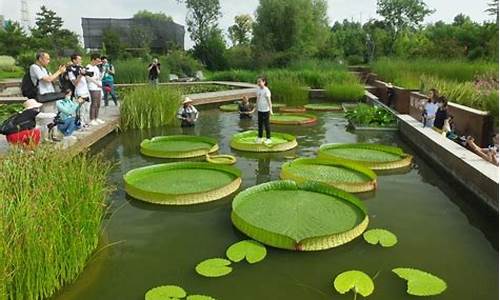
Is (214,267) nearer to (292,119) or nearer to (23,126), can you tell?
(23,126)

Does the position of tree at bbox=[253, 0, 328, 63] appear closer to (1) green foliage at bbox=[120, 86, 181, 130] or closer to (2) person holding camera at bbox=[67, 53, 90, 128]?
(1) green foliage at bbox=[120, 86, 181, 130]

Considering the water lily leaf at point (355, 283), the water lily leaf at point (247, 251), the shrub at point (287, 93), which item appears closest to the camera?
the water lily leaf at point (355, 283)

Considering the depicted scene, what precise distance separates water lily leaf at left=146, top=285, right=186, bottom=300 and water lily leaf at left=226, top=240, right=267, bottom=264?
737mm

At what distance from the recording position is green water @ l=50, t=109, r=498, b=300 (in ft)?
11.4

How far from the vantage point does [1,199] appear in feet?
9.30

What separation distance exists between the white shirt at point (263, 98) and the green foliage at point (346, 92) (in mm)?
9714

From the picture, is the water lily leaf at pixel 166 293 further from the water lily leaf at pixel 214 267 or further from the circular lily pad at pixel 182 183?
the circular lily pad at pixel 182 183

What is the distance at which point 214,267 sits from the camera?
12.3 ft

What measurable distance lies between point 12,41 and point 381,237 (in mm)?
43369

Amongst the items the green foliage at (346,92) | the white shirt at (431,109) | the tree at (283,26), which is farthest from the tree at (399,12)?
the white shirt at (431,109)

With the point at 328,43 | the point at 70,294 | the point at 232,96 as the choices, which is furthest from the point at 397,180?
the point at 328,43

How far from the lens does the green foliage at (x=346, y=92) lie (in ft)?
55.7

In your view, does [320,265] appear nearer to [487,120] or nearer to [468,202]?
[468,202]

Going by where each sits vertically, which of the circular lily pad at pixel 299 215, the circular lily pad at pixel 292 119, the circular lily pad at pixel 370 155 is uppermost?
the circular lily pad at pixel 292 119
